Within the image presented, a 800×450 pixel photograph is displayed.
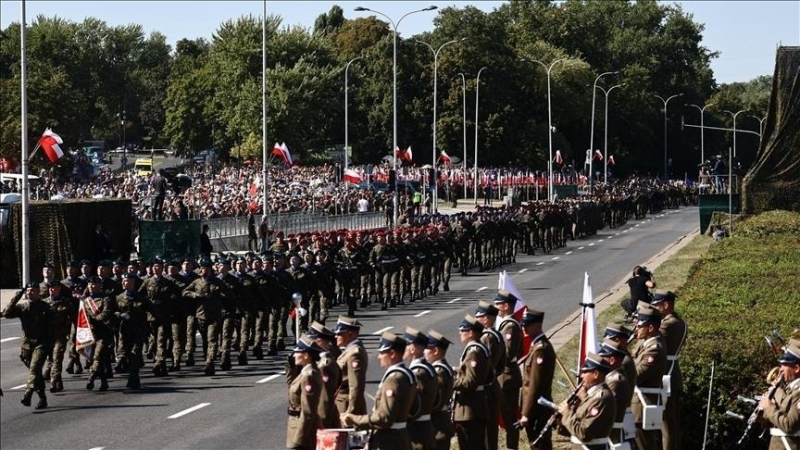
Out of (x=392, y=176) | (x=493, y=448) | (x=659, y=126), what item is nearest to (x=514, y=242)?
(x=392, y=176)

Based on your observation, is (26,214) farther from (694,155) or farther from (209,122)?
(694,155)

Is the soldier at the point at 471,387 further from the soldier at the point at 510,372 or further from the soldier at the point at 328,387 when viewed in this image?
the soldier at the point at 328,387

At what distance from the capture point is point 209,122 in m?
97.7

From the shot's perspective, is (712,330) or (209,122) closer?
(712,330)

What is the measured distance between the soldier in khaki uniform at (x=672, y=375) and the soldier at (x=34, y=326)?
27.5 ft

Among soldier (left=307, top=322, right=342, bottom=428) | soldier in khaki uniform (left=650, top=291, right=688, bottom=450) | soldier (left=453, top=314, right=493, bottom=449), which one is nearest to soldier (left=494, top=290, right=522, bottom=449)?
soldier (left=453, top=314, right=493, bottom=449)

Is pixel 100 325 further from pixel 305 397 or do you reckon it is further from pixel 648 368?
pixel 648 368

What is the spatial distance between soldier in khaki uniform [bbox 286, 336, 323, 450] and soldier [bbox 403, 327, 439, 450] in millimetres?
825

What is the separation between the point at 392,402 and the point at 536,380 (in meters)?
3.14

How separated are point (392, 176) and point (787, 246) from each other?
74.7 ft

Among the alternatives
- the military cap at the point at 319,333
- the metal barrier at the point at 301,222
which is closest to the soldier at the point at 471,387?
the military cap at the point at 319,333

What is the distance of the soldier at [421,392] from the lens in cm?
1235

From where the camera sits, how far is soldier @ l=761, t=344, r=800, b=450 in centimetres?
1252

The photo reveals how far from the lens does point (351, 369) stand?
13.0 metres
